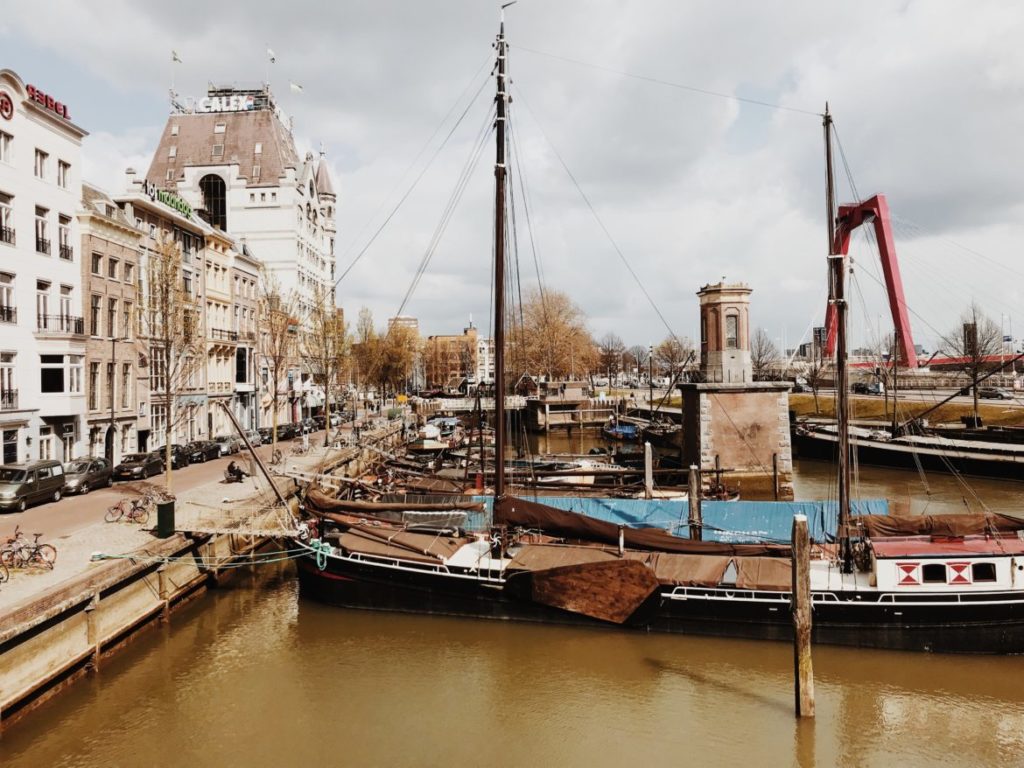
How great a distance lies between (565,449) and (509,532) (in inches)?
1954

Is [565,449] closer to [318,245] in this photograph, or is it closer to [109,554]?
[318,245]

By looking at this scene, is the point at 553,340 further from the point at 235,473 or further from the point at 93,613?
the point at 93,613

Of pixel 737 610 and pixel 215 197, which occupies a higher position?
pixel 215 197

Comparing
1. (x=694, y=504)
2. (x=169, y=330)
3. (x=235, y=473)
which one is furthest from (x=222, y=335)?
(x=694, y=504)

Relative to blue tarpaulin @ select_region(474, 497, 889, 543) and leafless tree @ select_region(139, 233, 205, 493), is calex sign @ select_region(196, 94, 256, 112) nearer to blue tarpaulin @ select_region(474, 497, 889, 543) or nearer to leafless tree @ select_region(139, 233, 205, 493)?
leafless tree @ select_region(139, 233, 205, 493)

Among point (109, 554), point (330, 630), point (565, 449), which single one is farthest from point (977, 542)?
point (565, 449)

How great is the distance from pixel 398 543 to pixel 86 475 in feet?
57.3

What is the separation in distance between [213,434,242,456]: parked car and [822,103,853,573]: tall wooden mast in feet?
123

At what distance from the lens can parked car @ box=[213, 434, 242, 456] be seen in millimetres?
46266

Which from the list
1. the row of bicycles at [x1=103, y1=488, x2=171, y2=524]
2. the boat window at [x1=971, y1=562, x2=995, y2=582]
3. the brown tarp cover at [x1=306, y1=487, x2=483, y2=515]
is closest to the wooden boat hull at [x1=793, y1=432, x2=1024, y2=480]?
the boat window at [x1=971, y1=562, x2=995, y2=582]

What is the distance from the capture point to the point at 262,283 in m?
68.1

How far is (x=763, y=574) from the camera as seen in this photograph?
19.7 m

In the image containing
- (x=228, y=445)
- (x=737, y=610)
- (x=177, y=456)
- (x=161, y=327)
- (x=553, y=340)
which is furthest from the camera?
(x=553, y=340)

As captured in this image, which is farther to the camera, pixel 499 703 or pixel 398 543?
pixel 398 543
